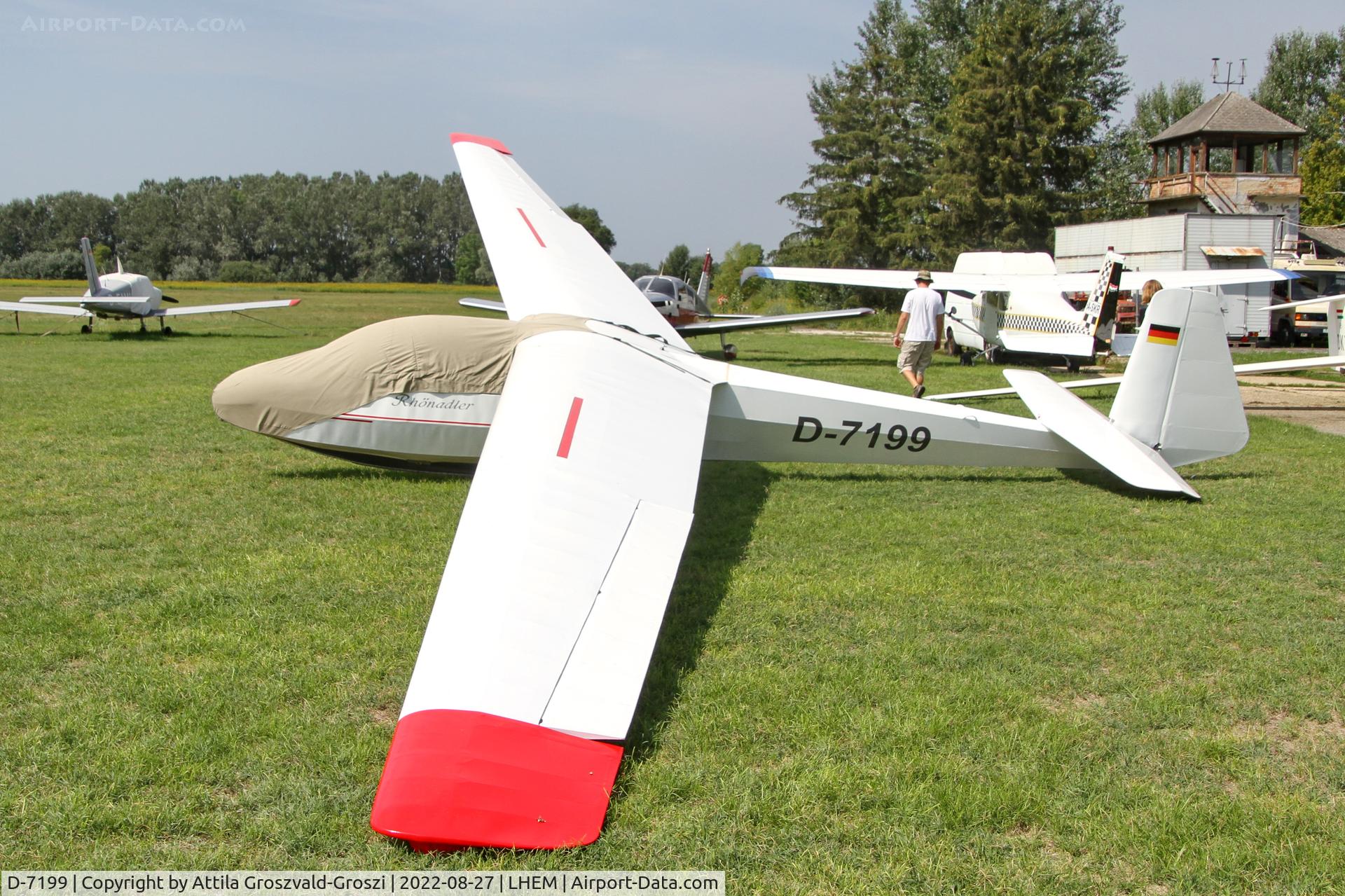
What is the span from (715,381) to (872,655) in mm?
3289

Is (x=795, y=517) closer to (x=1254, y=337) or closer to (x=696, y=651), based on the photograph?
(x=696, y=651)

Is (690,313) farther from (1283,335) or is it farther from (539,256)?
(1283,335)

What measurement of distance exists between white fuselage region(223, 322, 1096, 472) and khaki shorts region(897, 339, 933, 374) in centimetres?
553

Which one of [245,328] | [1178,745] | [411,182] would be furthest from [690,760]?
[411,182]

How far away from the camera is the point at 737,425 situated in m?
7.25

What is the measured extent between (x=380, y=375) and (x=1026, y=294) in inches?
605

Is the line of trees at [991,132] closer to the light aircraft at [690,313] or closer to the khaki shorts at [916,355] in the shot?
the light aircraft at [690,313]

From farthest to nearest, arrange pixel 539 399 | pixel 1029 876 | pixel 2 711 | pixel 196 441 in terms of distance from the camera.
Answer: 1. pixel 196 441
2. pixel 539 399
3. pixel 2 711
4. pixel 1029 876

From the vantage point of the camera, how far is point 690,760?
3.37 metres

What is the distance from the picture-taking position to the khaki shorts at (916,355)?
42.5ft

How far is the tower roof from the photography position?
35.5 m

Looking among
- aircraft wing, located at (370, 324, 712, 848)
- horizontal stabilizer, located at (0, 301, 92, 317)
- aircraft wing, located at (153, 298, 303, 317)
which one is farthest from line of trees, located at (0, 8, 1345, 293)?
aircraft wing, located at (370, 324, 712, 848)

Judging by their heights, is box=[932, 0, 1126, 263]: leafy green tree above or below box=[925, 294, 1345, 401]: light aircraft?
above

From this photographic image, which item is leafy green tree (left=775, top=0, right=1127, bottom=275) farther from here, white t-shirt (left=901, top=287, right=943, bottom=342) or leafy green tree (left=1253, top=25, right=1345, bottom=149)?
white t-shirt (left=901, top=287, right=943, bottom=342)
